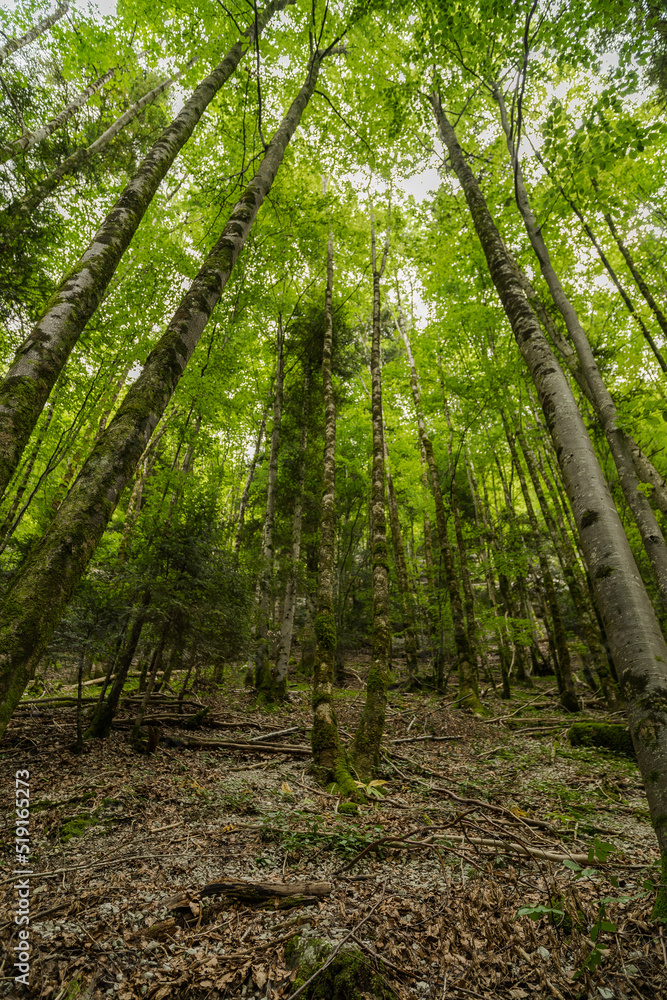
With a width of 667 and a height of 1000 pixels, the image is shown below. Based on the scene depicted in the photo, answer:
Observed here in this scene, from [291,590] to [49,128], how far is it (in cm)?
1282

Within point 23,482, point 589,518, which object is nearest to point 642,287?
point 589,518

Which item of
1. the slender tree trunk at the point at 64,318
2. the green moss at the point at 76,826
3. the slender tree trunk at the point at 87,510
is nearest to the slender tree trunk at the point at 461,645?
the green moss at the point at 76,826

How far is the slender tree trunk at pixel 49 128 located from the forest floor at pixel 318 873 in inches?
398

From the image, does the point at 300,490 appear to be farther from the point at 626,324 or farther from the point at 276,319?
the point at 626,324

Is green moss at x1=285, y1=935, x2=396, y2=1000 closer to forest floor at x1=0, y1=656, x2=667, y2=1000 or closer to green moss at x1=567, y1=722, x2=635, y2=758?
forest floor at x1=0, y1=656, x2=667, y2=1000

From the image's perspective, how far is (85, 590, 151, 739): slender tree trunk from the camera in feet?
21.2

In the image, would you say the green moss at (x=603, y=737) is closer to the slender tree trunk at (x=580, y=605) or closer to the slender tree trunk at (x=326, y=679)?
the slender tree trunk at (x=580, y=605)

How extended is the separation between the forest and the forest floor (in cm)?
3

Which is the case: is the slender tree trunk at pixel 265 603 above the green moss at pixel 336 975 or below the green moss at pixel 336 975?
above

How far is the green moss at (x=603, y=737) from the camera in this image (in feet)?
24.7

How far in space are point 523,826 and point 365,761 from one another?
2.30 meters

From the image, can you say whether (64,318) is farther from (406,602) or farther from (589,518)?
(406,602)

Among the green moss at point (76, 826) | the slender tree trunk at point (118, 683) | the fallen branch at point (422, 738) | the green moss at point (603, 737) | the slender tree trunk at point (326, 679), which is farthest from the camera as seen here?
the fallen branch at point (422, 738)

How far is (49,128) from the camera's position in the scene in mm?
9297
